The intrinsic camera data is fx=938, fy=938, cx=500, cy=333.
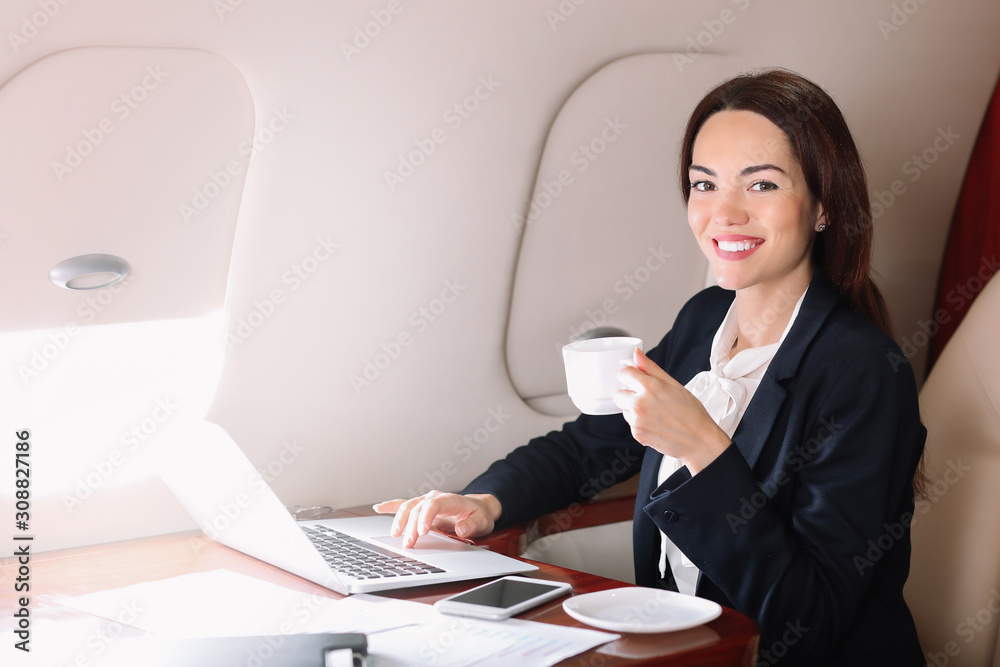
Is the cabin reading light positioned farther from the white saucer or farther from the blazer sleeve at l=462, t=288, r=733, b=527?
the white saucer

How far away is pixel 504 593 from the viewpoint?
3.96 ft

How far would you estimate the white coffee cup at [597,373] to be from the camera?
1.26 meters

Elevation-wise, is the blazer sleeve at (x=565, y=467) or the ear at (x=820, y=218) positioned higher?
the ear at (x=820, y=218)

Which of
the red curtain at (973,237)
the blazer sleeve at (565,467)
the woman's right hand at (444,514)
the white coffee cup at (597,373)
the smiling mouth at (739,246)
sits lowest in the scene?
the woman's right hand at (444,514)

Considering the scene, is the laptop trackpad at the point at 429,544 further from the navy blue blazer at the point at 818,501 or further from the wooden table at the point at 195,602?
the navy blue blazer at the point at 818,501

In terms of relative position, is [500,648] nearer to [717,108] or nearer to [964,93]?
[717,108]

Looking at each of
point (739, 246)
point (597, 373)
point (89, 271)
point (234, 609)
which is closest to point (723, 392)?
point (739, 246)

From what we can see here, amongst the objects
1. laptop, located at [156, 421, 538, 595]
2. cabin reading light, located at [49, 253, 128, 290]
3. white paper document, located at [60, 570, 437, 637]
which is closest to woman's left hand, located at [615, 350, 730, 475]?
laptop, located at [156, 421, 538, 595]

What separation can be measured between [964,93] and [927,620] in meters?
1.33

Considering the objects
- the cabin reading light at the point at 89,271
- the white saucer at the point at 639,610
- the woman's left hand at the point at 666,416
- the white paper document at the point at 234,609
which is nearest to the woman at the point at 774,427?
the woman's left hand at the point at 666,416

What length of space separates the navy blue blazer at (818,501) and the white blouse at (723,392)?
46mm

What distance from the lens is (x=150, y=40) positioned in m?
1.35

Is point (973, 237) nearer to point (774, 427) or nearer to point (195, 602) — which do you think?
point (774, 427)

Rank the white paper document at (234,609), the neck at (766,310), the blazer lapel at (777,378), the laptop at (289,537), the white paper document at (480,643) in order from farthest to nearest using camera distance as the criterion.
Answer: the neck at (766,310)
the blazer lapel at (777,378)
the laptop at (289,537)
the white paper document at (234,609)
the white paper document at (480,643)
